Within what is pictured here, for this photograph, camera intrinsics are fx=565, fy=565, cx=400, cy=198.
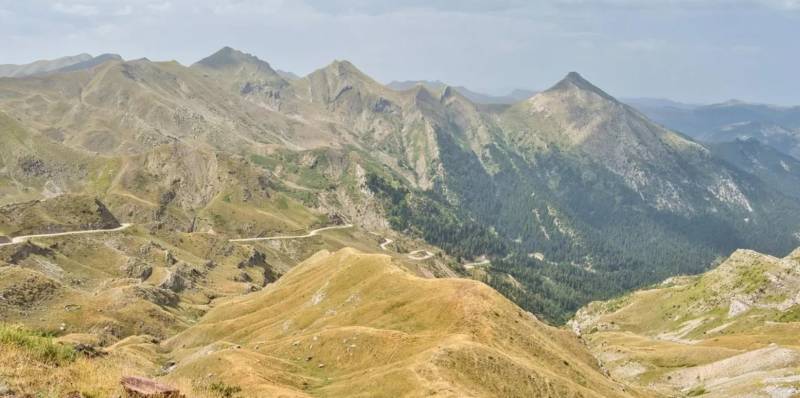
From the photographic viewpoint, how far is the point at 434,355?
7100 centimetres

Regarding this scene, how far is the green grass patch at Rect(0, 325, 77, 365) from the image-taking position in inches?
1039

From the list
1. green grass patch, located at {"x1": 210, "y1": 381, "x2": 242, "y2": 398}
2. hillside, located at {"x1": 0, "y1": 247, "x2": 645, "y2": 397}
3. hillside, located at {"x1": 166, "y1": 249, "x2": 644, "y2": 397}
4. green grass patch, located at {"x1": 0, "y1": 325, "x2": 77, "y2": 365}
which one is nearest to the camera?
green grass patch, located at {"x1": 0, "y1": 325, "x2": 77, "y2": 365}

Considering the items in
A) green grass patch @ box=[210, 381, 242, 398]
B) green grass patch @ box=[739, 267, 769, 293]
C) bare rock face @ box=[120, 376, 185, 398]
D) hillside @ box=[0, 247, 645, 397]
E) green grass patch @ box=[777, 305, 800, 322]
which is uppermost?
bare rock face @ box=[120, 376, 185, 398]

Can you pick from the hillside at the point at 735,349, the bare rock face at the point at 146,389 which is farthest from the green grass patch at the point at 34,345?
the hillside at the point at 735,349

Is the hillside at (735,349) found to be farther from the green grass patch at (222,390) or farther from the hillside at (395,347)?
the green grass patch at (222,390)

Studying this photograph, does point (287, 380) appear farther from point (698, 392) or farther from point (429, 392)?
point (698, 392)

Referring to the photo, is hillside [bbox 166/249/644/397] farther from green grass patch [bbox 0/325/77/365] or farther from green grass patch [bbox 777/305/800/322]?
green grass patch [bbox 777/305/800/322]

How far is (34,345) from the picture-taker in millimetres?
27422

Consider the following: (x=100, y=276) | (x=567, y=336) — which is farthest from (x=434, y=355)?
(x=100, y=276)

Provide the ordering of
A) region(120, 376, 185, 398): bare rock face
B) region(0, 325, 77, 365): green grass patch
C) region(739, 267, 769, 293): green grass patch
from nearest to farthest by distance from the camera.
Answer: region(120, 376, 185, 398): bare rock face < region(0, 325, 77, 365): green grass patch < region(739, 267, 769, 293): green grass patch

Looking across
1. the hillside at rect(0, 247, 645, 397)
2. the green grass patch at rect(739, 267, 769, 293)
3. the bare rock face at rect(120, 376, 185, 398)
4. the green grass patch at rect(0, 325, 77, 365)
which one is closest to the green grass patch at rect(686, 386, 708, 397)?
the hillside at rect(0, 247, 645, 397)

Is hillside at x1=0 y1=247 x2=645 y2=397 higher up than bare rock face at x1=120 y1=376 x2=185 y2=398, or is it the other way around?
bare rock face at x1=120 y1=376 x2=185 y2=398

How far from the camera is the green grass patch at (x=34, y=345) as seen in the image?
26.4 meters

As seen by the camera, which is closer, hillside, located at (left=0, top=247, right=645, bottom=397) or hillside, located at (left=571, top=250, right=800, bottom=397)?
hillside, located at (left=0, top=247, right=645, bottom=397)
